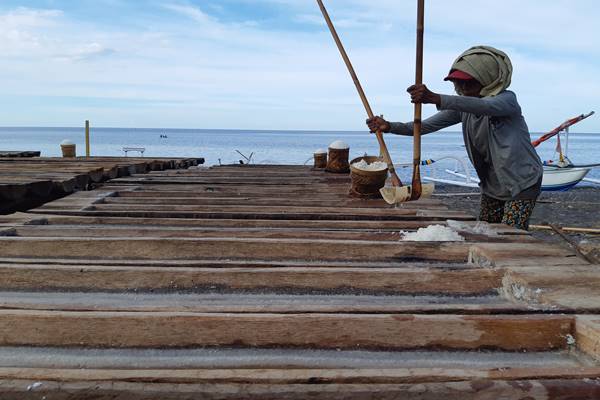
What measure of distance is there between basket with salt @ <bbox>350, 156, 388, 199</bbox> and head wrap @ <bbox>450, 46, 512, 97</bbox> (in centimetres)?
135

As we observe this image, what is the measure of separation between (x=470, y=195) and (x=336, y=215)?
1790 centimetres

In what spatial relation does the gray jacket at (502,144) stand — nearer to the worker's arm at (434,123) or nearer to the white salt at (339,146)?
the worker's arm at (434,123)

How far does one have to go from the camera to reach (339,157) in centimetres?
790

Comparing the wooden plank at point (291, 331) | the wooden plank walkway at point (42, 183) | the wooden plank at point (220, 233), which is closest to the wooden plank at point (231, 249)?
the wooden plank at point (220, 233)

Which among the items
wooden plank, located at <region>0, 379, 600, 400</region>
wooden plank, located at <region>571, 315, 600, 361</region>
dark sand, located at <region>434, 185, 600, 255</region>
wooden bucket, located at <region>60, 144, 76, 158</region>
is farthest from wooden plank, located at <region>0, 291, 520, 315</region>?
dark sand, located at <region>434, 185, 600, 255</region>

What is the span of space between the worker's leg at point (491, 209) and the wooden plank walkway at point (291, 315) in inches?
40.3

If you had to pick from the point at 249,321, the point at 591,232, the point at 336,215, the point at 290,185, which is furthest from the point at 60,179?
the point at 591,232

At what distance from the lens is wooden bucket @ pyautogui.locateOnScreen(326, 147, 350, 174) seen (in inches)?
311

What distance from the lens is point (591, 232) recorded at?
11.2 metres

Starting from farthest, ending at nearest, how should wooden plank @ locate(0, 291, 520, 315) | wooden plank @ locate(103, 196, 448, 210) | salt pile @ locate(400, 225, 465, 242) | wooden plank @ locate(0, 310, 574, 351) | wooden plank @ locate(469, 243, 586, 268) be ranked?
wooden plank @ locate(103, 196, 448, 210), salt pile @ locate(400, 225, 465, 242), wooden plank @ locate(469, 243, 586, 268), wooden plank @ locate(0, 291, 520, 315), wooden plank @ locate(0, 310, 574, 351)

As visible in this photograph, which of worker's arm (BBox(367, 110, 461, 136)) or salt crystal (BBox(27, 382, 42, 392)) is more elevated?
worker's arm (BBox(367, 110, 461, 136))

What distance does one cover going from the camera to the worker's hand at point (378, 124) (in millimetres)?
4168

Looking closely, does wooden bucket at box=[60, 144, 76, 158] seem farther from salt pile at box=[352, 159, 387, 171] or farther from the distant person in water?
the distant person in water

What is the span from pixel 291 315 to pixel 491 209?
2933 millimetres
